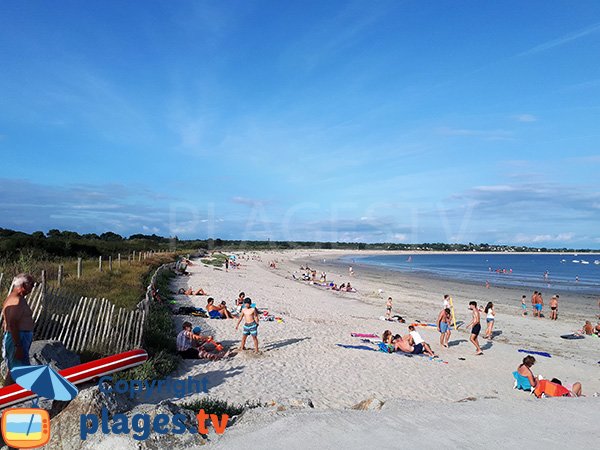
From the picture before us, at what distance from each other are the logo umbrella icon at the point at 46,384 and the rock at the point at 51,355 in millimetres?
2839

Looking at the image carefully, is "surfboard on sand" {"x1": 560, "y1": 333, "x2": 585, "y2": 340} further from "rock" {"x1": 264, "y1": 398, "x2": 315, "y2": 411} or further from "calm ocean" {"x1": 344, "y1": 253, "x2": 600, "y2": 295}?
"calm ocean" {"x1": 344, "y1": 253, "x2": 600, "y2": 295}

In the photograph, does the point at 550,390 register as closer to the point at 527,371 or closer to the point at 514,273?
the point at 527,371

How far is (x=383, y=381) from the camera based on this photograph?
8984 millimetres

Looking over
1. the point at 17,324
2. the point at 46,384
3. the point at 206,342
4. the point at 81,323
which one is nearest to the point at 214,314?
the point at 206,342

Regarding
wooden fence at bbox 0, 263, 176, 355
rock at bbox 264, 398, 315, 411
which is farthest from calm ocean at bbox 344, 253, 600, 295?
wooden fence at bbox 0, 263, 176, 355

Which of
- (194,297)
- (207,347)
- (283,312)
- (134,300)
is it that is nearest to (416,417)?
(207,347)

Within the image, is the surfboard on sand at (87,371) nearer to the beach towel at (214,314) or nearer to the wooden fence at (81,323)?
the wooden fence at (81,323)

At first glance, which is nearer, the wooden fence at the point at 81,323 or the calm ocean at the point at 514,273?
the wooden fence at the point at 81,323

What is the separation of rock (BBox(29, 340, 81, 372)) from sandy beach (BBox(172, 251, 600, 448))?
2.33 meters

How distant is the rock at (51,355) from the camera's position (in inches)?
234

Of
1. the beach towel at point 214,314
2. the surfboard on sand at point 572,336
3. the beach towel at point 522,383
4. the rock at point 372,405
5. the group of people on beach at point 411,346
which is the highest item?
the rock at point 372,405

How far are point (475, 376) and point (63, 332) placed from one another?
8954 mm

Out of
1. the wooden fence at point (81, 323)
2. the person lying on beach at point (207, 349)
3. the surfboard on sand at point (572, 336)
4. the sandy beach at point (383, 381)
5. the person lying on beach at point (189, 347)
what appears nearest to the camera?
the sandy beach at point (383, 381)

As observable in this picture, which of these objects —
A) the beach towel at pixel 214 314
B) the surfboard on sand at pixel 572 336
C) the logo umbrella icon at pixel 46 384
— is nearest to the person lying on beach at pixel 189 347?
the beach towel at pixel 214 314
